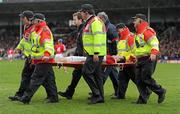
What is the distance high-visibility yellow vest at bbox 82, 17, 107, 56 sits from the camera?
1131 centimetres

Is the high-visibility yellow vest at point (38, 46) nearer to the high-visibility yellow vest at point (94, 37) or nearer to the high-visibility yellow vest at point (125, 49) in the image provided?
the high-visibility yellow vest at point (94, 37)

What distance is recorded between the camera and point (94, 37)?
11367mm

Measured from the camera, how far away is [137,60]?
1177cm

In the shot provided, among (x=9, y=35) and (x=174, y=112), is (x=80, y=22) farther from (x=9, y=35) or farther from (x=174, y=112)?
(x=9, y=35)

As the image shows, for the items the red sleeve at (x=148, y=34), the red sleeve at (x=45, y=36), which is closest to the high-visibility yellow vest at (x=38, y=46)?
the red sleeve at (x=45, y=36)

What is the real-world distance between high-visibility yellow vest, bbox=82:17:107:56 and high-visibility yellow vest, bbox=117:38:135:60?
1.42m

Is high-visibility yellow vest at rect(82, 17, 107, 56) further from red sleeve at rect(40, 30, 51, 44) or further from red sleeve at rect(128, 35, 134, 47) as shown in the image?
red sleeve at rect(128, 35, 134, 47)

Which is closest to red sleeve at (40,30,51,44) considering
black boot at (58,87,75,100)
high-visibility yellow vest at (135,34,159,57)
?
black boot at (58,87,75,100)

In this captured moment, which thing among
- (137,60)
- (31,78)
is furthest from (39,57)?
(137,60)

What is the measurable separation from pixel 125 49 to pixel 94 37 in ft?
6.01

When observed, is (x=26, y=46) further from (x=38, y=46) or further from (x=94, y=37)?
(x=94, y=37)

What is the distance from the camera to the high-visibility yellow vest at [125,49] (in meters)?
12.8

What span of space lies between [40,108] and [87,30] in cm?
209

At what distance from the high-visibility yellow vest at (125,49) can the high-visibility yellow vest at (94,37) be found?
1423mm
